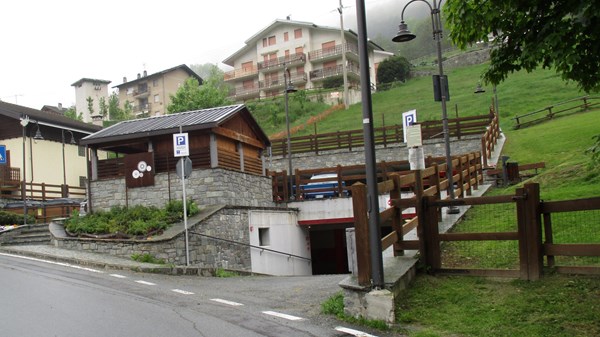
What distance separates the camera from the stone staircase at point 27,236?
1873cm

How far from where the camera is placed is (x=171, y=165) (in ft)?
63.2

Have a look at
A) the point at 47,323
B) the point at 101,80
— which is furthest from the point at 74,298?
the point at 101,80

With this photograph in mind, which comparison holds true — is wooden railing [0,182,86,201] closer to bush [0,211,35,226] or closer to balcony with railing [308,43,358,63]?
bush [0,211,35,226]

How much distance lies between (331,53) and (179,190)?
53770mm

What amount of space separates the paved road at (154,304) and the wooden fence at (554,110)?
96.4ft

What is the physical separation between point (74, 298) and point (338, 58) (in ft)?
207

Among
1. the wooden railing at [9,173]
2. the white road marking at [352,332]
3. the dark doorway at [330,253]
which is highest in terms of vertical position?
the wooden railing at [9,173]

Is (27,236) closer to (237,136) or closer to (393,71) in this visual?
(237,136)

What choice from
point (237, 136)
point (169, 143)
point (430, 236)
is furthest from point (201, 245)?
point (430, 236)

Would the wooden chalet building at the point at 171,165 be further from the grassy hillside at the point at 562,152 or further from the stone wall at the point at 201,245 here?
the grassy hillside at the point at 562,152

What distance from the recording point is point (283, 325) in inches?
280

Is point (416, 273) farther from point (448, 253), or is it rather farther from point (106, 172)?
point (106, 172)

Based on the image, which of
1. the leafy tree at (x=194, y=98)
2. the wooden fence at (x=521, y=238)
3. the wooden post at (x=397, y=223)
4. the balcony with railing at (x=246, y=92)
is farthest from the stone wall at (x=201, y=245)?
the balcony with railing at (x=246, y=92)

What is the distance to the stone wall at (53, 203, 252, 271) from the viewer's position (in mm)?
15344
